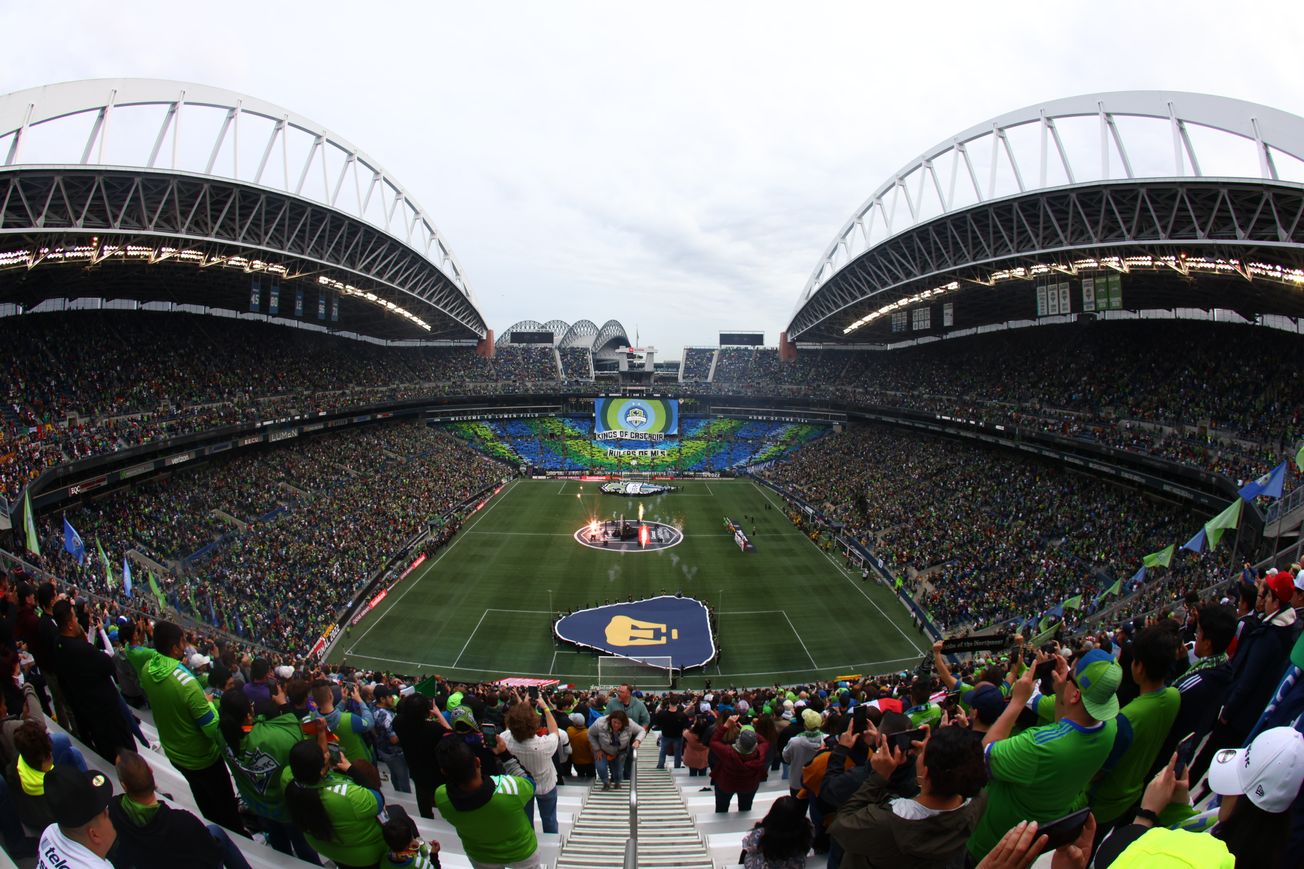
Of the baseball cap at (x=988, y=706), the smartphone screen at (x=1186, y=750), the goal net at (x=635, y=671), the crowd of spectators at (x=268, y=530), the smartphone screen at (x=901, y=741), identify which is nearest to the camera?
the smartphone screen at (x=901, y=741)

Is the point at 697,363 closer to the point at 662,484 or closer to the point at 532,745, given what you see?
the point at 662,484

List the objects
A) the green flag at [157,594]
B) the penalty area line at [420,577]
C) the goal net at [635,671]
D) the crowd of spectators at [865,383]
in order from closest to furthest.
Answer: the green flag at [157,594] < the goal net at [635,671] < the penalty area line at [420,577] < the crowd of spectators at [865,383]

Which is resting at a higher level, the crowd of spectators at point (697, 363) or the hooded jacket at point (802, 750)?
the crowd of spectators at point (697, 363)

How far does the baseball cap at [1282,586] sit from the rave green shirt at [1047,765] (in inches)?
176

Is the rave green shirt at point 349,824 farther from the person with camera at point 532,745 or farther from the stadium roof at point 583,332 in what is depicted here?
the stadium roof at point 583,332

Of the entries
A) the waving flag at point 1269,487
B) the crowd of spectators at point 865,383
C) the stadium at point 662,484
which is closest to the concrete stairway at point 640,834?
the stadium at point 662,484

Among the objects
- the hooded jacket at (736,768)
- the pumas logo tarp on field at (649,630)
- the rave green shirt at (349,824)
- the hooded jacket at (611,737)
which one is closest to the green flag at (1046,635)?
the pumas logo tarp on field at (649,630)

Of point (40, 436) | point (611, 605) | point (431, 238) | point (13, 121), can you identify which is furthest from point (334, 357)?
point (611, 605)

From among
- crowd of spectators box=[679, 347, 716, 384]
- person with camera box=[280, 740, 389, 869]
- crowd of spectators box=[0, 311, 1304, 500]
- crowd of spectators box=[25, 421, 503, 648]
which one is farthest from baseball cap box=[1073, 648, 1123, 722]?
crowd of spectators box=[679, 347, 716, 384]

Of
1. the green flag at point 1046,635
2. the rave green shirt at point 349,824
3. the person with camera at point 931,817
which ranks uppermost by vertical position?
the person with camera at point 931,817

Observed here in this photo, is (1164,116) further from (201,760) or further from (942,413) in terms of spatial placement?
(201,760)

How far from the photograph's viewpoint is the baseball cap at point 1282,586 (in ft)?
21.3

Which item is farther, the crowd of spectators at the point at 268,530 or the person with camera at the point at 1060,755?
the crowd of spectators at the point at 268,530

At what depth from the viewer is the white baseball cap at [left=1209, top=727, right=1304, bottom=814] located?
2582 millimetres
